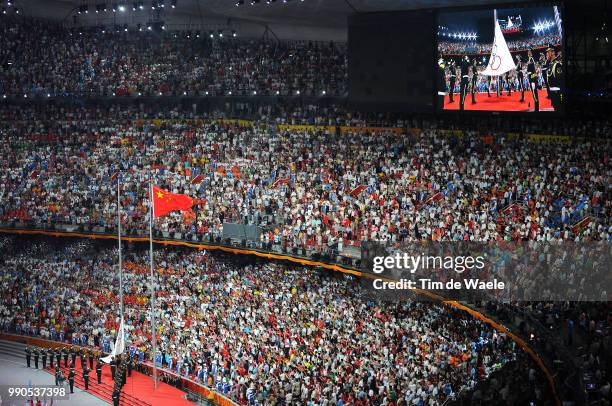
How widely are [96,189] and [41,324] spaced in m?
7.83

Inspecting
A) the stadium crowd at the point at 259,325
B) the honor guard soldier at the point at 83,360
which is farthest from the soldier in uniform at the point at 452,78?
the honor guard soldier at the point at 83,360

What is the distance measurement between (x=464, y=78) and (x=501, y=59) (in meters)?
1.94

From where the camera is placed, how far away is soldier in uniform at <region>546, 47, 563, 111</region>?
35688 mm

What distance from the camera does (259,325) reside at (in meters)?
36.0

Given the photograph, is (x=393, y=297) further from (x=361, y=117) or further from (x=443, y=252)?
(x=361, y=117)

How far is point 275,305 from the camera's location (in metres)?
36.8

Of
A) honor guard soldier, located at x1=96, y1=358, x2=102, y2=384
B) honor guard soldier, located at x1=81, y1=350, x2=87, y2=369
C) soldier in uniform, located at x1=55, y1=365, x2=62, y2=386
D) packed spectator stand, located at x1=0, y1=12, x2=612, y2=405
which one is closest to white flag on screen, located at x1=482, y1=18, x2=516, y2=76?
packed spectator stand, located at x1=0, y1=12, x2=612, y2=405

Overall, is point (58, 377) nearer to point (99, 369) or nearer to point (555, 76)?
point (99, 369)

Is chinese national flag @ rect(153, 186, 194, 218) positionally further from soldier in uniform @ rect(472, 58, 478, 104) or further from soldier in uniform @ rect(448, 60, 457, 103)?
soldier in uniform @ rect(472, 58, 478, 104)

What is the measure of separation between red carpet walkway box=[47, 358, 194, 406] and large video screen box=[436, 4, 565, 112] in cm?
1639

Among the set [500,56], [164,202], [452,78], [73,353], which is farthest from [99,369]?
[500,56]

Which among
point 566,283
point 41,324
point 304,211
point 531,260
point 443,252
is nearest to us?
point 566,283

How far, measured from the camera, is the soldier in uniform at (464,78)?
38.3 m

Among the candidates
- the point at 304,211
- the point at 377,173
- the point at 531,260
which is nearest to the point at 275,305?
the point at 304,211
